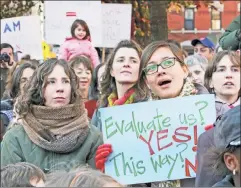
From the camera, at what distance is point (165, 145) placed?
5285mm

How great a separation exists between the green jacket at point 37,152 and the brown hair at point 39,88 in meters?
0.16

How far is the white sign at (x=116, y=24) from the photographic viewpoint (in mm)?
13398

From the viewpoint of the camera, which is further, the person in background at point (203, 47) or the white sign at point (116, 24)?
the white sign at point (116, 24)

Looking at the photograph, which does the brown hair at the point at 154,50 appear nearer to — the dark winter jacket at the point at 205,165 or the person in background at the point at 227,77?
the person in background at the point at 227,77

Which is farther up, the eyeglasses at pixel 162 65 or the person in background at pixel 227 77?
the eyeglasses at pixel 162 65

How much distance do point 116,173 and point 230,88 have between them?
121cm

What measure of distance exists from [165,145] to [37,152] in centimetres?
86

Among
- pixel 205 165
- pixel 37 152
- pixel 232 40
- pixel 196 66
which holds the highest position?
pixel 232 40

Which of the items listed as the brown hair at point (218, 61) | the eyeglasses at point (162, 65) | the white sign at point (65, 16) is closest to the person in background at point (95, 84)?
the brown hair at point (218, 61)

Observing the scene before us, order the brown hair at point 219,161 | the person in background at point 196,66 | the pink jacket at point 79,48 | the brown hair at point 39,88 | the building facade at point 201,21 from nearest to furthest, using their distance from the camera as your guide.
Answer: the brown hair at point 219,161, the brown hair at point 39,88, the person in background at point 196,66, the pink jacket at point 79,48, the building facade at point 201,21

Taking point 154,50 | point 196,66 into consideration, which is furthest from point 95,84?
point 154,50

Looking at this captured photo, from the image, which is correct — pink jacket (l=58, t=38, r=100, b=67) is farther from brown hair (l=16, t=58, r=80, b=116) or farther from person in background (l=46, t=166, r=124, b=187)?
person in background (l=46, t=166, r=124, b=187)

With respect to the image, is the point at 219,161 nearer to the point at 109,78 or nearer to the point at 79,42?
the point at 109,78

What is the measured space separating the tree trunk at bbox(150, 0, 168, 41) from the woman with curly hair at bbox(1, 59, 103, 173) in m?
9.62
